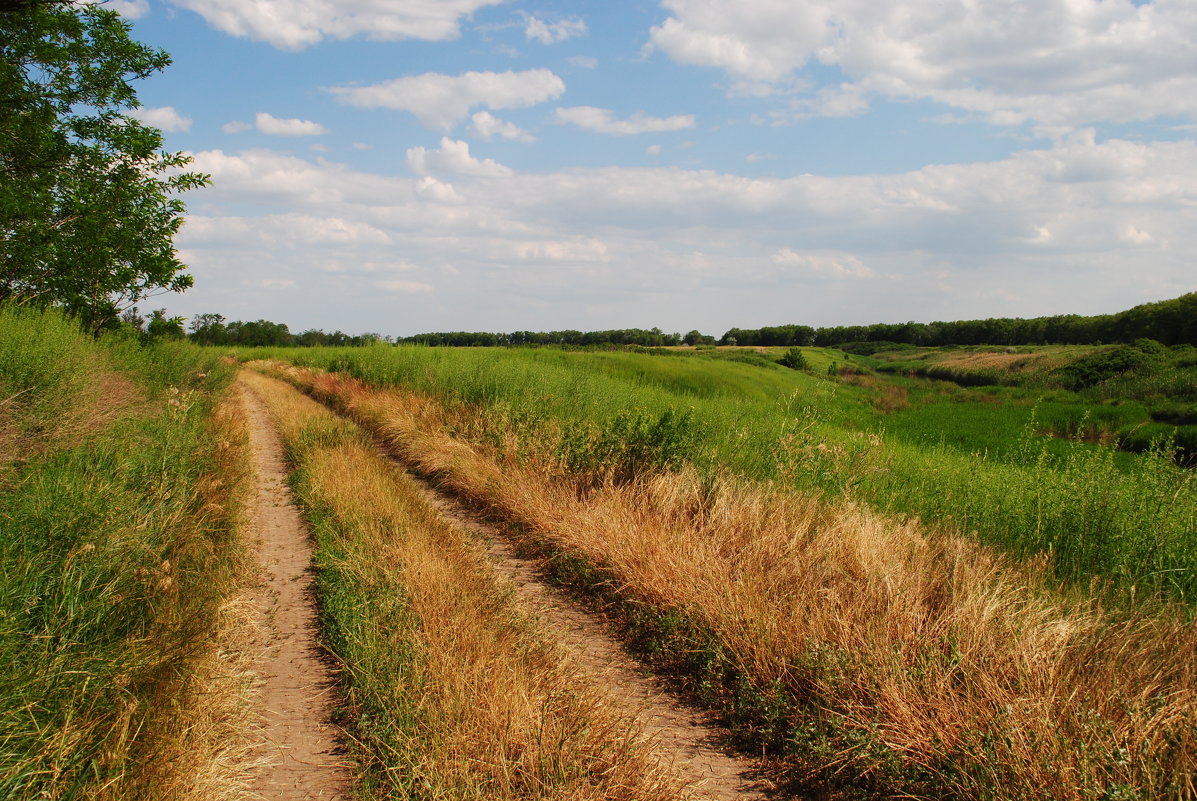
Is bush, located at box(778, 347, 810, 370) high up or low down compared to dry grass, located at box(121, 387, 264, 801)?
up

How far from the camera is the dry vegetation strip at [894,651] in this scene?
9.29 ft

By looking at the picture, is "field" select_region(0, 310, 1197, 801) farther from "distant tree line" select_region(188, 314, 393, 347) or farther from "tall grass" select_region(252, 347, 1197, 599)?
"distant tree line" select_region(188, 314, 393, 347)

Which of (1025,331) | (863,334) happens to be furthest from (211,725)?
(863,334)

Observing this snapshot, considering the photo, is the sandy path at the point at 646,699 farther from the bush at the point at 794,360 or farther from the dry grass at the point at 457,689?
the bush at the point at 794,360

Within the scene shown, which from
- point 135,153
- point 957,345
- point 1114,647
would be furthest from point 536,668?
point 957,345

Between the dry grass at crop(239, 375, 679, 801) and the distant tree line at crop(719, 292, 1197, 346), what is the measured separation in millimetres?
60208

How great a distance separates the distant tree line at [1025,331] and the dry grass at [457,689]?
6021 cm

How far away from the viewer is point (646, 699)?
3824 mm

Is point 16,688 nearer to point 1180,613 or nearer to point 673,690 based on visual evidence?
point 673,690

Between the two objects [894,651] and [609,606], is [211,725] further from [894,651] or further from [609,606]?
[894,651]

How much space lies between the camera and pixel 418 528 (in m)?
6.18

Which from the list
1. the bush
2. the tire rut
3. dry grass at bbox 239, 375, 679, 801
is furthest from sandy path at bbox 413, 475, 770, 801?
the bush

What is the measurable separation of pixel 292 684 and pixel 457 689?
4.10 ft

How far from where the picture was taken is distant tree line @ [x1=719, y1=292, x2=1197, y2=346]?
49.7 metres
